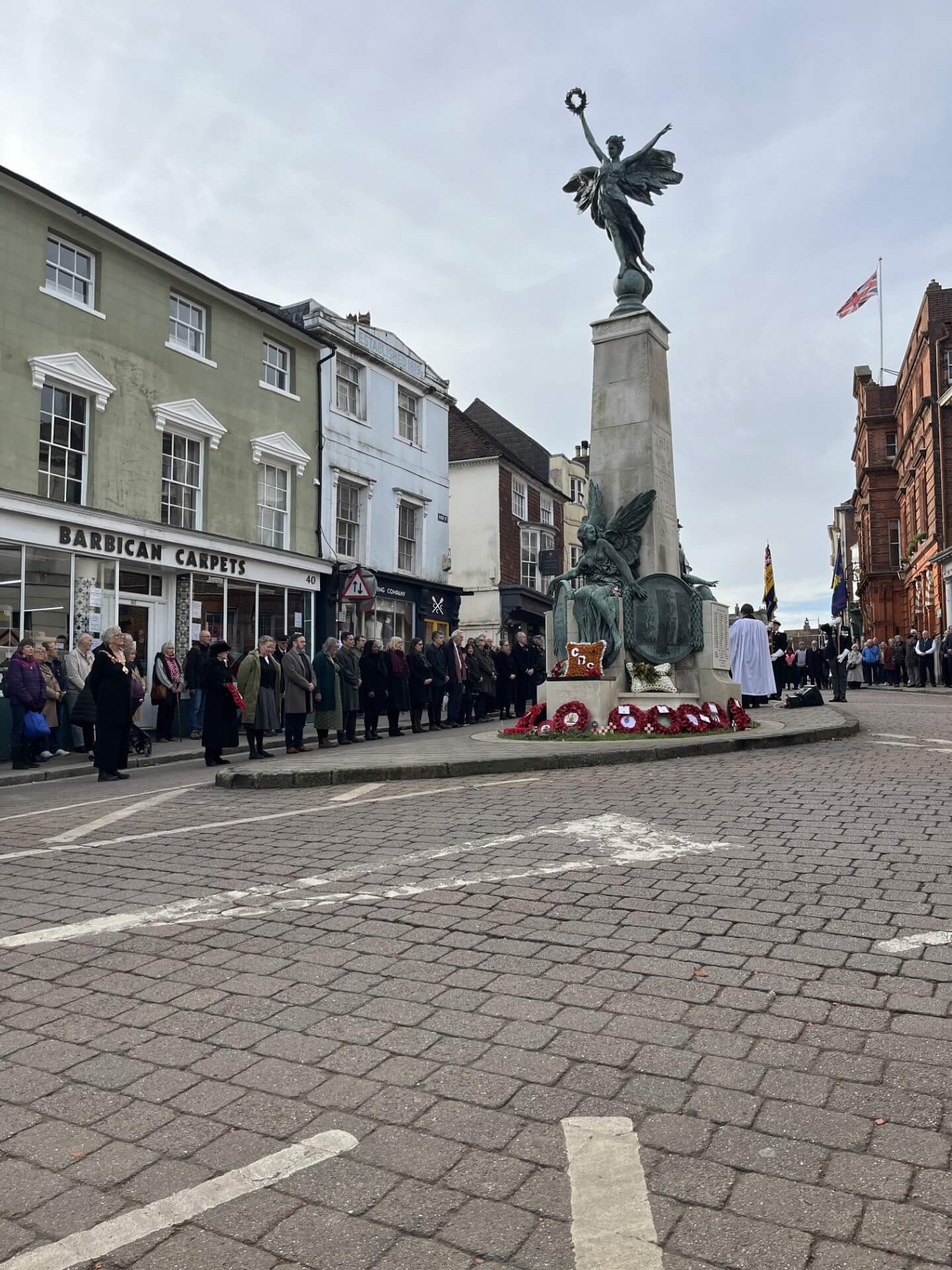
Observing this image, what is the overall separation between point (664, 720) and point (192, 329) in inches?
540

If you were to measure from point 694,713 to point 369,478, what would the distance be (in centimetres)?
1512

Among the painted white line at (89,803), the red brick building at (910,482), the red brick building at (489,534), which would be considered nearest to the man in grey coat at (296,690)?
the painted white line at (89,803)

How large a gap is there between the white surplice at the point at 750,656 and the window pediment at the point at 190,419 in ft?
36.9

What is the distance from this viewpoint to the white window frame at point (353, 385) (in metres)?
24.6

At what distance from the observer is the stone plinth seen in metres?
14.6

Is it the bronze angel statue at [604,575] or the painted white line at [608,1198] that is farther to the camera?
the bronze angel statue at [604,575]

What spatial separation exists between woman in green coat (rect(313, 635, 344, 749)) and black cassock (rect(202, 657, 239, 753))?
1596mm

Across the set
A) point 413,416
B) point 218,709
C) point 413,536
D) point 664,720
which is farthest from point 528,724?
point 413,416

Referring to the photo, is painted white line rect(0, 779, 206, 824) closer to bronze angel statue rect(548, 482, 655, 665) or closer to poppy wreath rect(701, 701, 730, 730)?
bronze angel statue rect(548, 482, 655, 665)

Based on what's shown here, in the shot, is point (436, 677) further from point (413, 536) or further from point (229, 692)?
point (413, 536)

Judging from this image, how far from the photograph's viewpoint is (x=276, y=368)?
22734 mm

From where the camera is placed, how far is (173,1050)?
320 cm

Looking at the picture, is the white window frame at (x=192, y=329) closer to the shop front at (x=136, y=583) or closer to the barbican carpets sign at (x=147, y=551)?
the shop front at (x=136, y=583)

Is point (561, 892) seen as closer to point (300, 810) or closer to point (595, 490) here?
point (300, 810)
